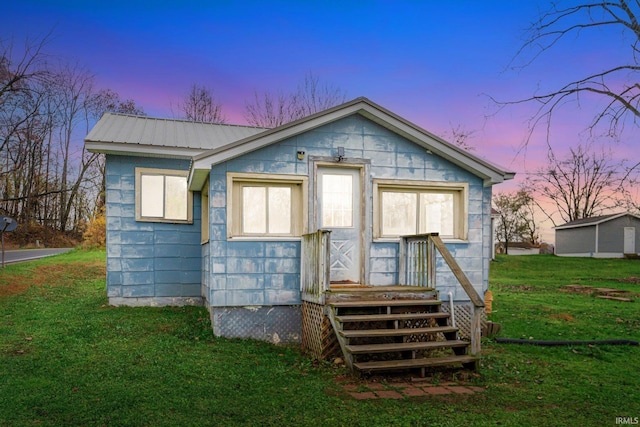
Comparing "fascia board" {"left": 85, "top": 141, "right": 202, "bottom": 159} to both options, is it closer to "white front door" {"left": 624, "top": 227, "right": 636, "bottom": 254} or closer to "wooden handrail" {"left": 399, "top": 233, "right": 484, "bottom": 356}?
"wooden handrail" {"left": 399, "top": 233, "right": 484, "bottom": 356}

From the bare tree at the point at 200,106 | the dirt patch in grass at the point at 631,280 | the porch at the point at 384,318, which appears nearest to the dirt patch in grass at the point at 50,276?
the porch at the point at 384,318

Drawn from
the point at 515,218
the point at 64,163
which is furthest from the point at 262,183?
the point at 515,218

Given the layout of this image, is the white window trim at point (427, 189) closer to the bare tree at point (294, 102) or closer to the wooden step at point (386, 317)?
the wooden step at point (386, 317)

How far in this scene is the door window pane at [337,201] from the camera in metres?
8.73

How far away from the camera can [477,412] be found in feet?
16.9

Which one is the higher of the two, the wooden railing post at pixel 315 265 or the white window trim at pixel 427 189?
the white window trim at pixel 427 189

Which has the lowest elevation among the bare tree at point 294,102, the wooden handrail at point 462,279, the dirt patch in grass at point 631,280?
the dirt patch in grass at point 631,280

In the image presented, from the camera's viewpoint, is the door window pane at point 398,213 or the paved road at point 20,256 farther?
the paved road at point 20,256

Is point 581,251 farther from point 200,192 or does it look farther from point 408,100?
point 200,192

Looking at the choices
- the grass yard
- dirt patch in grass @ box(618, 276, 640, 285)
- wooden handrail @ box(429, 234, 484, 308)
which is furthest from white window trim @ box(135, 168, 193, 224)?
dirt patch in grass @ box(618, 276, 640, 285)

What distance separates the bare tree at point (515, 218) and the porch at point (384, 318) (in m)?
41.3

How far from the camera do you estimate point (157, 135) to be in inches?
449

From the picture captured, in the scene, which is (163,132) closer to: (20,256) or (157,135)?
(157,135)

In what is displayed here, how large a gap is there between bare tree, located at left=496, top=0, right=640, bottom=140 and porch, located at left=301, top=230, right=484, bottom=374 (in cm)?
270
